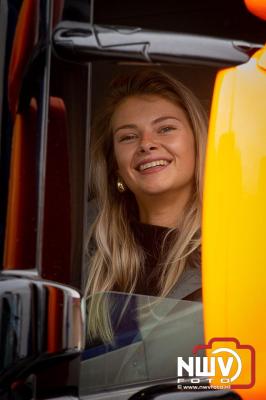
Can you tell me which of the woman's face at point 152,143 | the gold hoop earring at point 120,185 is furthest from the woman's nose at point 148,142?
the gold hoop earring at point 120,185

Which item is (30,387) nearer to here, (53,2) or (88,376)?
(88,376)

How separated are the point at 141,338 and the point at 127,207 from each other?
1.07 feet

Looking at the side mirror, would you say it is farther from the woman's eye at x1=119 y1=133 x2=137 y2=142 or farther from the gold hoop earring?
the woman's eye at x1=119 y1=133 x2=137 y2=142

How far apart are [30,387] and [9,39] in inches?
31.7

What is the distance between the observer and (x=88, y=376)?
5.51 feet

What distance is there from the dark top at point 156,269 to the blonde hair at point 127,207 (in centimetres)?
1

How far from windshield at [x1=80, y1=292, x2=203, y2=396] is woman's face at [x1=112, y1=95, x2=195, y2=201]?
28 centimetres

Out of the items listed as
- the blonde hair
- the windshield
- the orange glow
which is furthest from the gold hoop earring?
the orange glow

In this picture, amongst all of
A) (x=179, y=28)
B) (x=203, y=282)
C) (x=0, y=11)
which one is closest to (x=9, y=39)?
(x=0, y=11)

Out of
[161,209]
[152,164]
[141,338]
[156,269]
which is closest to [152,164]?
[152,164]

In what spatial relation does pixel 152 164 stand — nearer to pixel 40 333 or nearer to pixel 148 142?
pixel 148 142

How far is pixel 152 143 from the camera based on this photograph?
5.87ft

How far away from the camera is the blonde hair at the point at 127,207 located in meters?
1.73

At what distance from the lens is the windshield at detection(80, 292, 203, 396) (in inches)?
66.5
